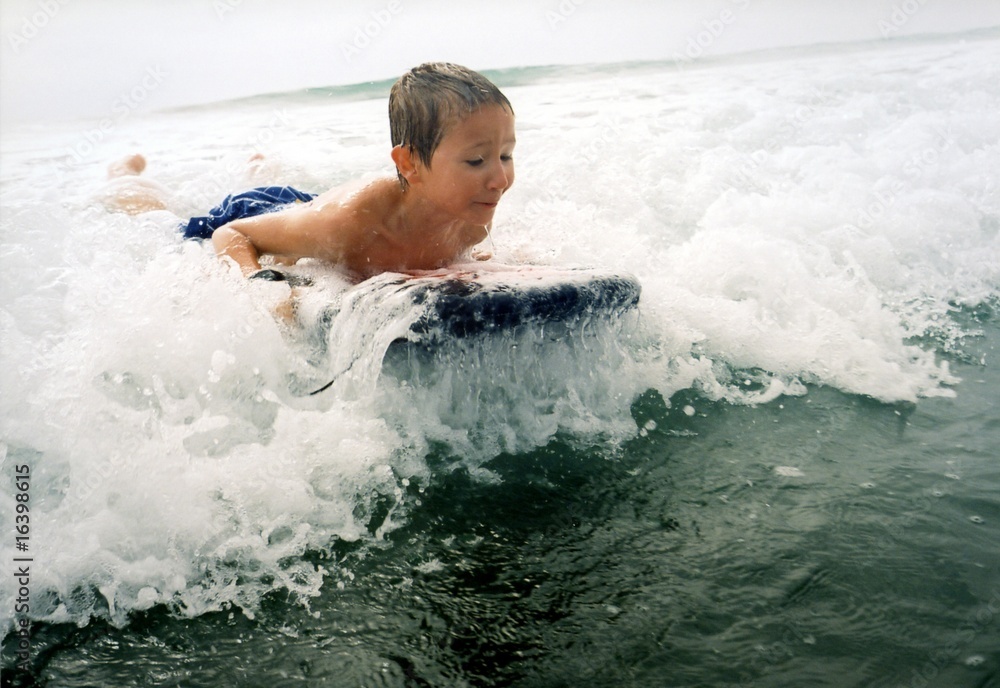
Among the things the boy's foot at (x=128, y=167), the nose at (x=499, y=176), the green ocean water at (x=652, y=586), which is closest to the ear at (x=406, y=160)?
the nose at (x=499, y=176)

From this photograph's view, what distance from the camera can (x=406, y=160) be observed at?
2.25 metres

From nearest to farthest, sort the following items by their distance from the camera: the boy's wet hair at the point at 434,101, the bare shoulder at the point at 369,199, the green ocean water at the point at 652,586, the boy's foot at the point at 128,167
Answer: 1. the green ocean water at the point at 652,586
2. the boy's wet hair at the point at 434,101
3. the bare shoulder at the point at 369,199
4. the boy's foot at the point at 128,167

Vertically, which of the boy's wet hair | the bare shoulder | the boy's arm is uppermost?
the boy's wet hair

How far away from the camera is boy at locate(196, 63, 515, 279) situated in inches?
83.3

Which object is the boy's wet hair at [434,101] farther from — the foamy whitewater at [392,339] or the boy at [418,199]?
the foamy whitewater at [392,339]

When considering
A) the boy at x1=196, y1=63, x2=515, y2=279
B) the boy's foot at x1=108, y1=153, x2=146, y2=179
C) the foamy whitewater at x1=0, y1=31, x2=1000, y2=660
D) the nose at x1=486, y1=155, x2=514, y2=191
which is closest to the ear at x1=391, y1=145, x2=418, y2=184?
the boy at x1=196, y1=63, x2=515, y2=279

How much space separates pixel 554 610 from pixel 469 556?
22cm

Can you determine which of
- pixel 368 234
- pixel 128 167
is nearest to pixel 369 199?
pixel 368 234

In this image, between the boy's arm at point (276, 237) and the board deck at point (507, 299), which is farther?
the boy's arm at point (276, 237)

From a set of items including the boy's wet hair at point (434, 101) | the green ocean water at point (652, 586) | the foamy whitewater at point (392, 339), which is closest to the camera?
the green ocean water at point (652, 586)

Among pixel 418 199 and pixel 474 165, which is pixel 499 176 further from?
pixel 418 199

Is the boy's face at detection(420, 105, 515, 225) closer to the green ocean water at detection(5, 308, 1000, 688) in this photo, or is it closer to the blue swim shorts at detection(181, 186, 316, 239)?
the green ocean water at detection(5, 308, 1000, 688)

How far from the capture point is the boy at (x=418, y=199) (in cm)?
212

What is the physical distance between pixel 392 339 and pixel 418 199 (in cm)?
62
